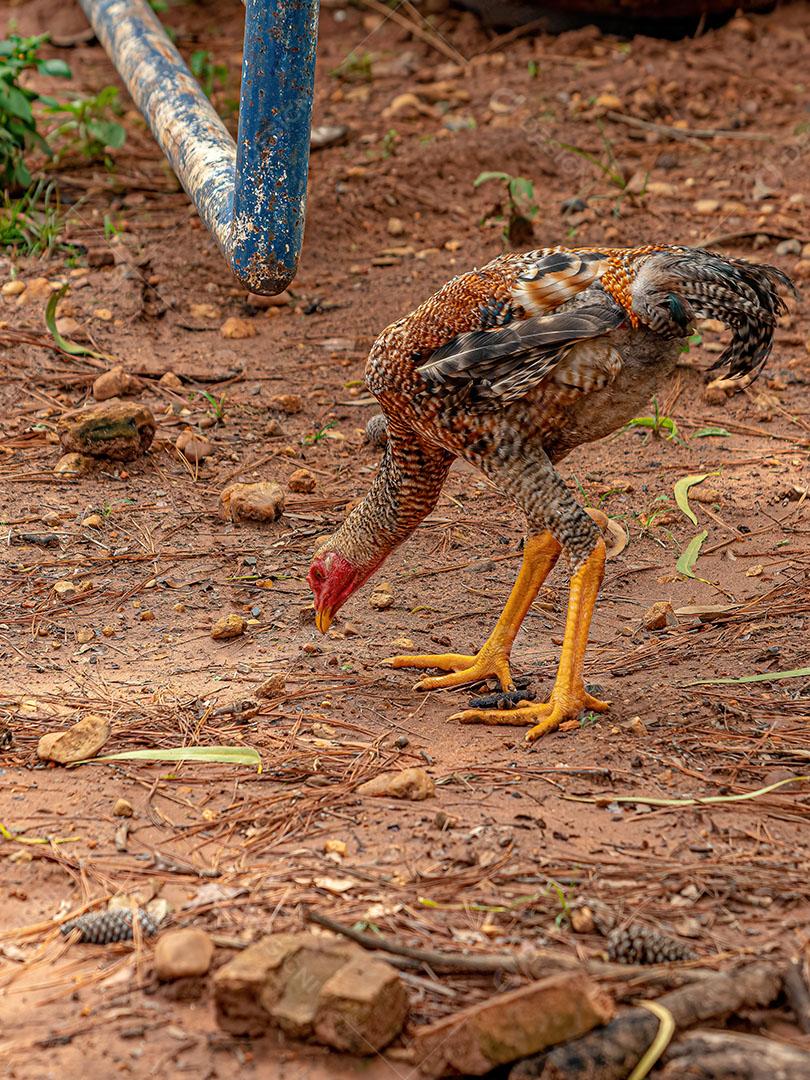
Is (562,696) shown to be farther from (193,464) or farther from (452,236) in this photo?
(452,236)

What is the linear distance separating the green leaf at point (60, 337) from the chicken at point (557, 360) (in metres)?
2.73

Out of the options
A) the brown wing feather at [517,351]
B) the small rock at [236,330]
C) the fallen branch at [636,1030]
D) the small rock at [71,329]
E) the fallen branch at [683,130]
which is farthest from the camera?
the fallen branch at [683,130]

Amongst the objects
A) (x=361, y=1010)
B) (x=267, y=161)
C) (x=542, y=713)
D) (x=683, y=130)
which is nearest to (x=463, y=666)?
(x=542, y=713)

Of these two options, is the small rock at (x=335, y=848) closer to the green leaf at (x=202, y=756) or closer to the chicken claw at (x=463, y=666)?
the green leaf at (x=202, y=756)

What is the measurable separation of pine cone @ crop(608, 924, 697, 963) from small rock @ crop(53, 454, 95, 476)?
3774mm

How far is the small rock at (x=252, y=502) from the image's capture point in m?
5.39

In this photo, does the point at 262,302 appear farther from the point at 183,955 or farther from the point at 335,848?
the point at 183,955

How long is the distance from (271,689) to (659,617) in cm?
151

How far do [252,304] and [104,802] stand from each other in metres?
4.38

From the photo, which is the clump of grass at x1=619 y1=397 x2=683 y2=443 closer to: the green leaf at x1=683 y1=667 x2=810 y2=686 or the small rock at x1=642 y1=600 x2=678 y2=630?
the small rock at x1=642 y1=600 x2=678 y2=630

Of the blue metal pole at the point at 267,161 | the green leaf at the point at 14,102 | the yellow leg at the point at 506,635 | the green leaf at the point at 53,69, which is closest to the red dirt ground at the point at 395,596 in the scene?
the yellow leg at the point at 506,635

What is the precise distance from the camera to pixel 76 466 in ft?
18.8

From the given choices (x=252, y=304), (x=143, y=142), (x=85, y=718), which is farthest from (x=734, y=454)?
(x=143, y=142)

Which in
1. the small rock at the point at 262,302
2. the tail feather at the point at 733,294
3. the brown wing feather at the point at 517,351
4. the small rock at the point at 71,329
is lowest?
the small rock at the point at 71,329
